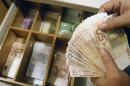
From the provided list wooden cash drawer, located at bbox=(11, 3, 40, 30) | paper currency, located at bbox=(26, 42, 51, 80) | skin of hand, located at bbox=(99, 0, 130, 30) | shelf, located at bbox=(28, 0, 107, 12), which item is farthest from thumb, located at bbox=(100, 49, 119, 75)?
wooden cash drawer, located at bbox=(11, 3, 40, 30)

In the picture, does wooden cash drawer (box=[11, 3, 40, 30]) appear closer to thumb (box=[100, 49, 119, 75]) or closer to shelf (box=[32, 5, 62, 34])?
shelf (box=[32, 5, 62, 34])

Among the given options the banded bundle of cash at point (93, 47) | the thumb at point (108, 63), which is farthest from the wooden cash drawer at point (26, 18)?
the thumb at point (108, 63)

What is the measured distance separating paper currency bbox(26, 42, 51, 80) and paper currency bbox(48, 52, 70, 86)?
5 cm

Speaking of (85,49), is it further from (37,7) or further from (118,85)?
(37,7)

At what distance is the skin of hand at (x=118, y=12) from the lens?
0.73 m

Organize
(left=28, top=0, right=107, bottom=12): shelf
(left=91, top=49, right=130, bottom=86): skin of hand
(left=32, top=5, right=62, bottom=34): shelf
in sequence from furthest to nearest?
1. (left=32, top=5, right=62, bottom=34): shelf
2. (left=28, top=0, right=107, bottom=12): shelf
3. (left=91, top=49, right=130, bottom=86): skin of hand

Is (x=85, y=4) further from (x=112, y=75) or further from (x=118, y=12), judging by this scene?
(x=112, y=75)

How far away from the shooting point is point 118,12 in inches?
32.3

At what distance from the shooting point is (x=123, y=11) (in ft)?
2.60

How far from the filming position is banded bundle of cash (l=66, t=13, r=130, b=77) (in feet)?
2.46

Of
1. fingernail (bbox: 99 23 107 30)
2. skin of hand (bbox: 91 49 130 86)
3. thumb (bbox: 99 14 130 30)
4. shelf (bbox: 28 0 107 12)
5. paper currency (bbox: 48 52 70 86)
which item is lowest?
skin of hand (bbox: 91 49 130 86)

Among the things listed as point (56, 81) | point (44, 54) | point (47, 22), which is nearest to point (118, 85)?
point (56, 81)

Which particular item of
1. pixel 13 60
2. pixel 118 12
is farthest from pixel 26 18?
pixel 118 12

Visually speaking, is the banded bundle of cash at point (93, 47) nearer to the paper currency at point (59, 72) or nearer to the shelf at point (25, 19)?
the paper currency at point (59, 72)
